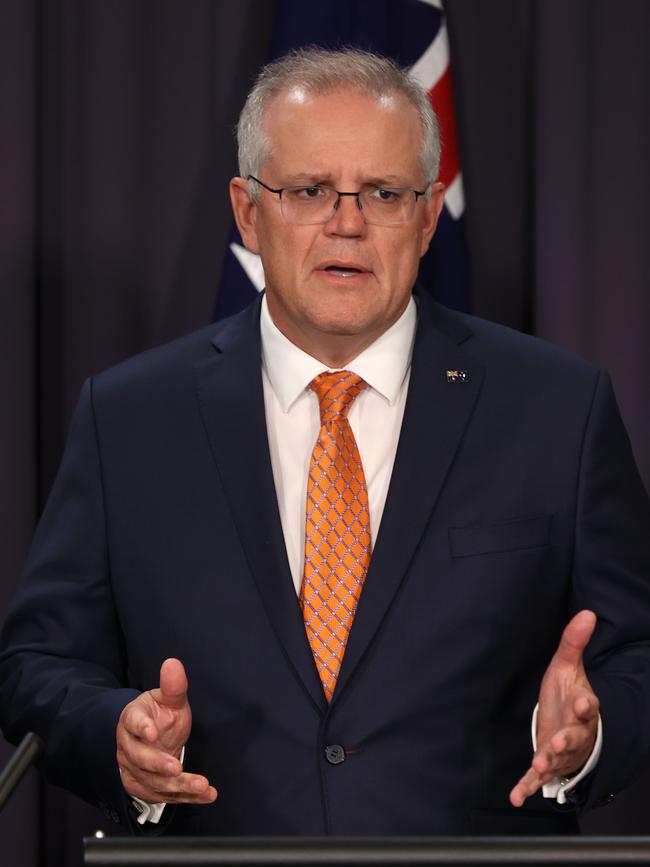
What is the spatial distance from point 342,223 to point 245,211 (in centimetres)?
26

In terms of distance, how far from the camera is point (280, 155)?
207 centimetres

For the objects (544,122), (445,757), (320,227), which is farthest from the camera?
(544,122)

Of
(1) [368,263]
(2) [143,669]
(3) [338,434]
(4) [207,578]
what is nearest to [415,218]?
(1) [368,263]

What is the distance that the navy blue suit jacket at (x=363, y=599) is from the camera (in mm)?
1890

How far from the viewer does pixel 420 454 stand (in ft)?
6.56

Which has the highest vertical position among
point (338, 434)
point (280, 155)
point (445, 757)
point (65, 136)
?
point (280, 155)

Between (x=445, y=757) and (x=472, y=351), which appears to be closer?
(x=445, y=757)

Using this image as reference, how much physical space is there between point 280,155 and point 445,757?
0.90 meters

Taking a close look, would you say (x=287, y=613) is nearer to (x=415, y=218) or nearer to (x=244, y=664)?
(x=244, y=664)

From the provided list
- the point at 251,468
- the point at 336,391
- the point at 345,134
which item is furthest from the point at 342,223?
the point at 251,468

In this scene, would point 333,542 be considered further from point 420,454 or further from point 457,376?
point 457,376

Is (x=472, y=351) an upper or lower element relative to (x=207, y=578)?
upper

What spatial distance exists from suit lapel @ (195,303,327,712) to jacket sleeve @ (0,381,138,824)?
199 mm

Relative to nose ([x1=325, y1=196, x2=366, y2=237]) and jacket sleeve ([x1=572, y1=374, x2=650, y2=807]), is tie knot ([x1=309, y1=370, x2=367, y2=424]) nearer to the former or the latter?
nose ([x1=325, y1=196, x2=366, y2=237])
